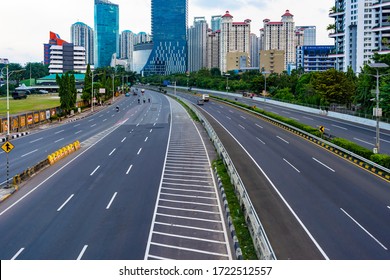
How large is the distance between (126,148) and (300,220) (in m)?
24.7

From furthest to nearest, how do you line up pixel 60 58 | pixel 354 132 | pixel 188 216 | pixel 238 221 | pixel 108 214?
pixel 60 58 → pixel 354 132 → pixel 108 214 → pixel 188 216 → pixel 238 221

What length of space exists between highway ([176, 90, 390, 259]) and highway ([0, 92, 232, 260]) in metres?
3.33

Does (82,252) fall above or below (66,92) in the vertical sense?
below

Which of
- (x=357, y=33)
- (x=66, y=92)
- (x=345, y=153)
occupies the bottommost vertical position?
(x=345, y=153)

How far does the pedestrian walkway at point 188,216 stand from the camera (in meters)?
16.7

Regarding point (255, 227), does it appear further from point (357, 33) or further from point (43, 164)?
point (357, 33)

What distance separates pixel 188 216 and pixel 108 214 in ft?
13.3

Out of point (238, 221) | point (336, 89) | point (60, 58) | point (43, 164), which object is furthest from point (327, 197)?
point (60, 58)

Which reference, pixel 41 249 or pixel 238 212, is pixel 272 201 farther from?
pixel 41 249

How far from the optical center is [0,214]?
71.1ft

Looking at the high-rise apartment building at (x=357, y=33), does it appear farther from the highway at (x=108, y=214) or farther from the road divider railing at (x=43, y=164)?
the highway at (x=108, y=214)

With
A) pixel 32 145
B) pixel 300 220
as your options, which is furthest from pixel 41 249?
pixel 32 145

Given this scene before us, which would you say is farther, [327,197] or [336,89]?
[336,89]

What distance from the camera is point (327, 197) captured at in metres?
23.1
